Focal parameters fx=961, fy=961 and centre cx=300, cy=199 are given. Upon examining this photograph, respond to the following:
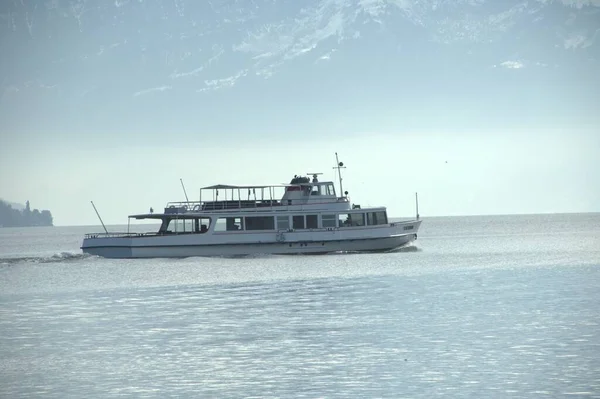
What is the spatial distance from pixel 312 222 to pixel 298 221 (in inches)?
49.5

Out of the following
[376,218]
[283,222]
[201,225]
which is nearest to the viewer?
[283,222]

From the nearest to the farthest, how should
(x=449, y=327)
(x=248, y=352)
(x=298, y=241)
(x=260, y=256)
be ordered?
1. (x=248, y=352)
2. (x=449, y=327)
3. (x=298, y=241)
4. (x=260, y=256)

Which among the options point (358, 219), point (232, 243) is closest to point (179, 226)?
point (232, 243)

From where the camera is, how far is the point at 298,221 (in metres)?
85.4

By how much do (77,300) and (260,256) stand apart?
38939 millimetres

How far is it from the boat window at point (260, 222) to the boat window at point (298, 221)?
6.29 ft

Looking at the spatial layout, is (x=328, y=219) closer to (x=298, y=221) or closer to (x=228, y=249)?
(x=298, y=221)

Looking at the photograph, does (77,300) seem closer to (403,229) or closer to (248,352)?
(248,352)

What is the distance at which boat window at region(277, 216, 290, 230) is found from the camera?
84.9 m

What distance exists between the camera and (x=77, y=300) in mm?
53531

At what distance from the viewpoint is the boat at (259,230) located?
84.6m

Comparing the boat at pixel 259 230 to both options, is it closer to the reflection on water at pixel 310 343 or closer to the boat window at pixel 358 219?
the boat window at pixel 358 219

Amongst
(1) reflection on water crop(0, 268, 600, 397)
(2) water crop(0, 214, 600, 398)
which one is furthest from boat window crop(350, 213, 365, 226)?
(1) reflection on water crop(0, 268, 600, 397)

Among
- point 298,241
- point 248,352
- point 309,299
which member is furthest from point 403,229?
point 248,352
